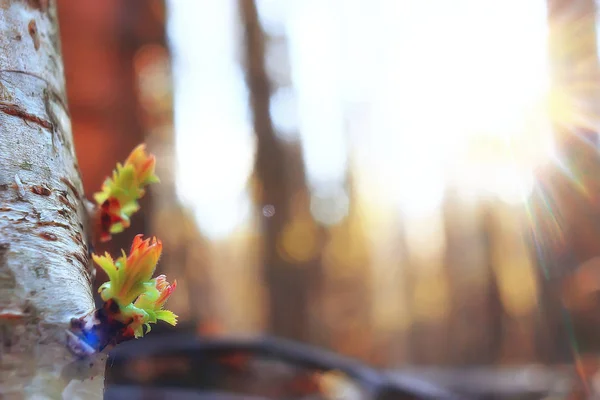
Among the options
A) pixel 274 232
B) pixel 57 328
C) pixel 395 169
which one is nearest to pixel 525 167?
pixel 57 328

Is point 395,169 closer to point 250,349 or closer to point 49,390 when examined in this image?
point 250,349

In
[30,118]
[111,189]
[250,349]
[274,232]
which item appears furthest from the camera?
[274,232]

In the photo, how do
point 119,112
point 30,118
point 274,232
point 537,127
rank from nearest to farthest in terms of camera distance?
point 30,118
point 537,127
point 119,112
point 274,232

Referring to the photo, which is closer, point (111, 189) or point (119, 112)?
point (111, 189)

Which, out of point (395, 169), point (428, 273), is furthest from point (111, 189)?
point (428, 273)

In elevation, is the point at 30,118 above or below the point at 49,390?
above

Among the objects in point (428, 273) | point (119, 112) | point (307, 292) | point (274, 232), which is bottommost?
point (428, 273)
